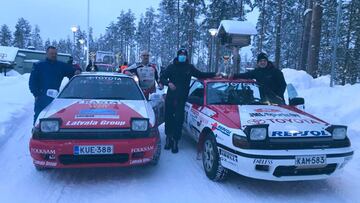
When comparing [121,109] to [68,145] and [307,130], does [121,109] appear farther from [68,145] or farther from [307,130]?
[307,130]

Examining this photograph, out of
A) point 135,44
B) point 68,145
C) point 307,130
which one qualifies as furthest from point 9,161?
point 135,44

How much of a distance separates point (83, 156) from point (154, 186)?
3.40 ft

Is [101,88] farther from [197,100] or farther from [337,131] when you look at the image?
[337,131]

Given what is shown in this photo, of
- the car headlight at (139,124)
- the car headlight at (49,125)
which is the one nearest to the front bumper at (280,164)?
the car headlight at (139,124)

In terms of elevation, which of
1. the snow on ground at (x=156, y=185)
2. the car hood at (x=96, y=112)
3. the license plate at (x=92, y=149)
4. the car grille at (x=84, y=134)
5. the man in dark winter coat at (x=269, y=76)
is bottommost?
the snow on ground at (x=156, y=185)

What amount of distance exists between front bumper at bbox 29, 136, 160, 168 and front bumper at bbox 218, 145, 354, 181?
1242mm

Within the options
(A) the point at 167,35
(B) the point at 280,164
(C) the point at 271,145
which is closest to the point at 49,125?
(C) the point at 271,145

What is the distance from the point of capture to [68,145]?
4352mm

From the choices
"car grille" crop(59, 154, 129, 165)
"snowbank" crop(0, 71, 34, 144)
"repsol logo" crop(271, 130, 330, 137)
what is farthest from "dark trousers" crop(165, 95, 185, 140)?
"snowbank" crop(0, 71, 34, 144)

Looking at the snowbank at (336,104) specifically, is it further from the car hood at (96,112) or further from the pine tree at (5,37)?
the pine tree at (5,37)

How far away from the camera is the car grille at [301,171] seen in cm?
419

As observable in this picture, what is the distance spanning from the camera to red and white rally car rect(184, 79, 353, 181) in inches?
164

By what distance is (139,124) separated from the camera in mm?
4680

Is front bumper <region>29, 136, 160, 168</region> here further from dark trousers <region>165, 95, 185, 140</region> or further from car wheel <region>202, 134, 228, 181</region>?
dark trousers <region>165, 95, 185, 140</region>
